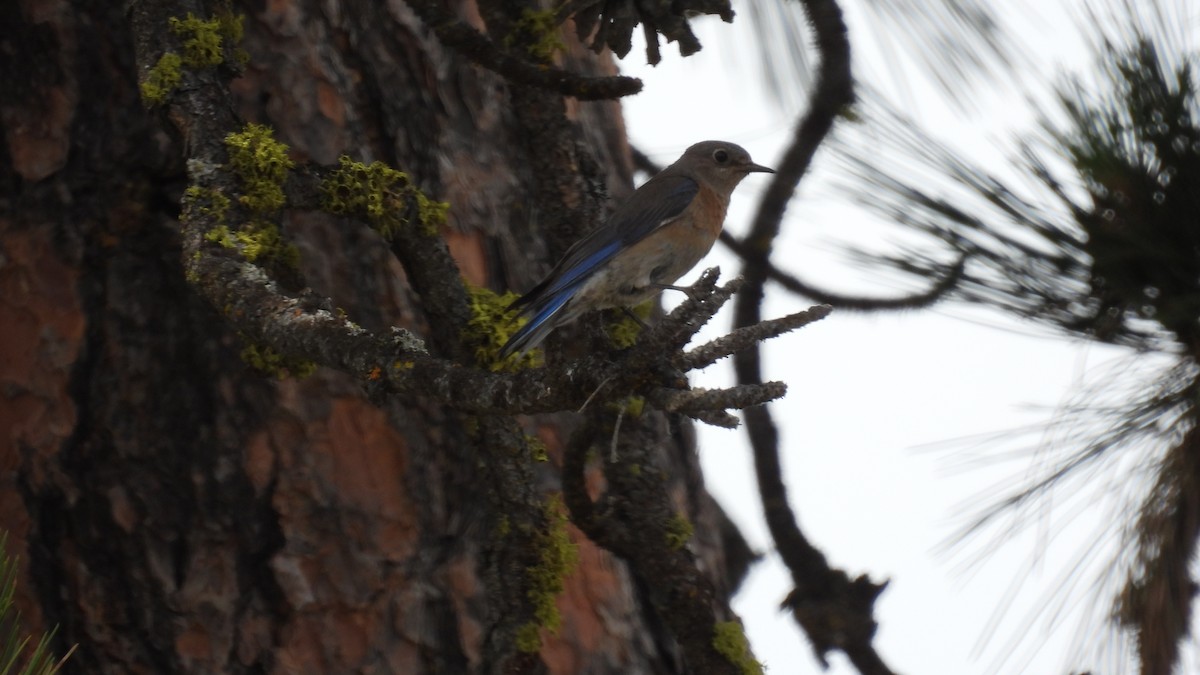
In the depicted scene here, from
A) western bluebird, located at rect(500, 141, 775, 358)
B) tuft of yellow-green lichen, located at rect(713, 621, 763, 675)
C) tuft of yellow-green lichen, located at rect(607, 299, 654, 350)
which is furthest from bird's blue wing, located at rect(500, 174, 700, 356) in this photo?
tuft of yellow-green lichen, located at rect(713, 621, 763, 675)

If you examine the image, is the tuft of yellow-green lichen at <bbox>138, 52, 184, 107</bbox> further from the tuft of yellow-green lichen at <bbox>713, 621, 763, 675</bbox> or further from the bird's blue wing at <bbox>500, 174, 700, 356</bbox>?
the tuft of yellow-green lichen at <bbox>713, 621, 763, 675</bbox>

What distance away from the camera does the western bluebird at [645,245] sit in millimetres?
2887

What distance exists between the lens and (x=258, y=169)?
7.53 feet

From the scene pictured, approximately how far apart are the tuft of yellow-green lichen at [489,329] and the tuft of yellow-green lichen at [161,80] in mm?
673

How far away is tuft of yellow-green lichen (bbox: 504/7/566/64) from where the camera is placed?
288 centimetres

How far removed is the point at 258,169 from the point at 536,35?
32.0 inches

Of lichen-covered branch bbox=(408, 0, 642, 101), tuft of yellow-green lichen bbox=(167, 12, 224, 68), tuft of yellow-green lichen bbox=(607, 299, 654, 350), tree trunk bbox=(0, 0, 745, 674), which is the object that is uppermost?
lichen-covered branch bbox=(408, 0, 642, 101)

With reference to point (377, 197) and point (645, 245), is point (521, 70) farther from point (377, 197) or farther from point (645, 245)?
point (645, 245)

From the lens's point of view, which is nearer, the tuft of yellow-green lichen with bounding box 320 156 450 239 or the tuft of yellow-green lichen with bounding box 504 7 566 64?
the tuft of yellow-green lichen with bounding box 320 156 450 239

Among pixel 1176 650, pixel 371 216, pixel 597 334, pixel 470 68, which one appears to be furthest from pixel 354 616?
pixel 1176 650

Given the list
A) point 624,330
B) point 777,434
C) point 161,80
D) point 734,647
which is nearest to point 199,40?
point 161,80

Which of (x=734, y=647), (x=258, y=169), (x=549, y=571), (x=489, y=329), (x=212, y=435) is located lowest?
(x=212, y=435)

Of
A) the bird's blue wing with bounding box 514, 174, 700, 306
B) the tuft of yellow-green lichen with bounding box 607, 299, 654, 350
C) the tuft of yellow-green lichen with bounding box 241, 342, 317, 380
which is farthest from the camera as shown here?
the tuft of yellow-green lichen with bounding box 607, 299, 654, 350

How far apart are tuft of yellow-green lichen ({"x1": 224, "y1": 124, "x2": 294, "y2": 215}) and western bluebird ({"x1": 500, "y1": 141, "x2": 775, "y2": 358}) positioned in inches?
22.7
